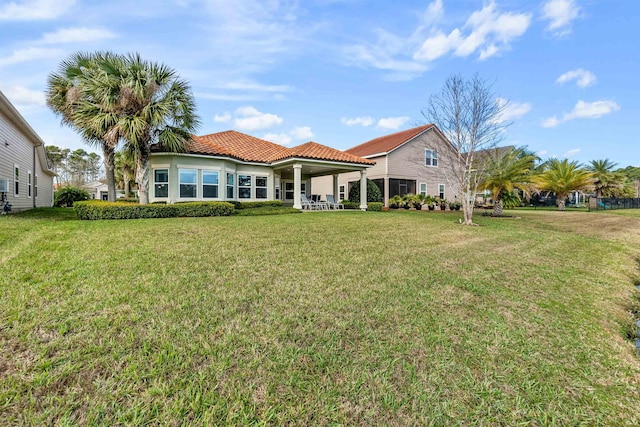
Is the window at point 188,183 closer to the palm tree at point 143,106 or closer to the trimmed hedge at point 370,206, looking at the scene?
the palm tree at point 143,106

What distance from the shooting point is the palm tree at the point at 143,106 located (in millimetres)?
12875

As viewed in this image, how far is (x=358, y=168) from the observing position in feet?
62.3

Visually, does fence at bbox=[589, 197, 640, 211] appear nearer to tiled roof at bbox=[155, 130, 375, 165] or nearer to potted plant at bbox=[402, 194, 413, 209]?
potted plant at bbox=[402, 194, 413, 209]

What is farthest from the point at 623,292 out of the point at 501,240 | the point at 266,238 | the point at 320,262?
the point at 266,238

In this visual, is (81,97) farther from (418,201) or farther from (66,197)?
(418,201)

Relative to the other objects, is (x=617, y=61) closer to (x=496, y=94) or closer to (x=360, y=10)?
(x=496, y=94)

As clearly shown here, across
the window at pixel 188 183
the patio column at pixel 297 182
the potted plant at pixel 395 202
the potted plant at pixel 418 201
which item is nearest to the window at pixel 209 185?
the window at pixel 188 183

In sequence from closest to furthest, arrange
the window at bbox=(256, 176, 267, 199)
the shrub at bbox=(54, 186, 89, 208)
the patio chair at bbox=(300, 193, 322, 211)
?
the window at bbox=(256, 176, 267, 199) → the patio chair at bbox=(300, 193, 322, 211) → the shrub at bbox=(54, 186, 89, 208)

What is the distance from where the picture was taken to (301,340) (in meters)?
3.07

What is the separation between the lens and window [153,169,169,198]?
49.4 feet

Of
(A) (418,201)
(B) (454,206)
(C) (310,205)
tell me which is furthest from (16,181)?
(B) (454,206)

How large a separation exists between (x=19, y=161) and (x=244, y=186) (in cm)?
1178

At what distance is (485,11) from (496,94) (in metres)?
3.33

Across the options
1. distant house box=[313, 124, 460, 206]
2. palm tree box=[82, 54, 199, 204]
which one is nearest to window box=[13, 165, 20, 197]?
palm tree box=[82, 54, 199, 204]
